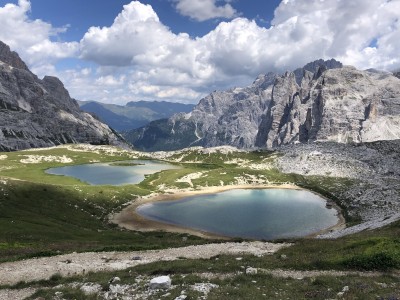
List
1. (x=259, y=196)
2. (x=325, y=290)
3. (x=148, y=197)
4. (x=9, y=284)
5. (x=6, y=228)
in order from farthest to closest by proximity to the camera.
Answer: (x=259, y=196) → (x=148, y=197) → (x=6, y=228) → (x=9, y=284) → (x=325, y=290)

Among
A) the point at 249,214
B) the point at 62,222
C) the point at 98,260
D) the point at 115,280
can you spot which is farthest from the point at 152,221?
the point at 115,280

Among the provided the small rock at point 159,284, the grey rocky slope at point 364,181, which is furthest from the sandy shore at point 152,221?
the small rock at point 159,284

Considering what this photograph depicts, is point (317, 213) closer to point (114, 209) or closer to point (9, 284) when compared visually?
point (114, 209)

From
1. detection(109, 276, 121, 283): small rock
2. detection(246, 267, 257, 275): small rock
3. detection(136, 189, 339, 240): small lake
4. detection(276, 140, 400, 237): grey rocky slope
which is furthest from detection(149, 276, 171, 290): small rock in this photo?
detection(276, 140, 400, 237): grey rocky slope

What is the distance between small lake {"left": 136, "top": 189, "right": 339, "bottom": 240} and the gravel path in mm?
47772

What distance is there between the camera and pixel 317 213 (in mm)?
115688

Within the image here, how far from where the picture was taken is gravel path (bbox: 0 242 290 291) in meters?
32.8

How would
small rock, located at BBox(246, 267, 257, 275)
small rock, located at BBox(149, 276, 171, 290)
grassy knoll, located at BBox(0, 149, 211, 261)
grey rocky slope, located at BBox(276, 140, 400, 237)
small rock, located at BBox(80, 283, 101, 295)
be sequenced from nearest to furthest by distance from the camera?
small rock, located at BBox(149, 276, 171, 290), small rock, located at BBox(80, 283, 101, 295), small rock, located at BBox(246, 267, 257, 275), grassy knoll, located at BBox(0, 149, 211, 261), grey rocky slope, located at BBox(276, 140, 400, 237)

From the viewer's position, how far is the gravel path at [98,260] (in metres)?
32.8

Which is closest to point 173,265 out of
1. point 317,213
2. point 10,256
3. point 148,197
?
point 10,256

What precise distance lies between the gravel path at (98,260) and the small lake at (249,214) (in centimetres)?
4777

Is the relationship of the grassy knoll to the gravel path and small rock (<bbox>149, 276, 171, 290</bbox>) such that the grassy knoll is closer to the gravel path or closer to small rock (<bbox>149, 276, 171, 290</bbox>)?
the gravel path

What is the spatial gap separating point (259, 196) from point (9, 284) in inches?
4788

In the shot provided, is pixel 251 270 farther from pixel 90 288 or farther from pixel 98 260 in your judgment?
pixel 98 260
